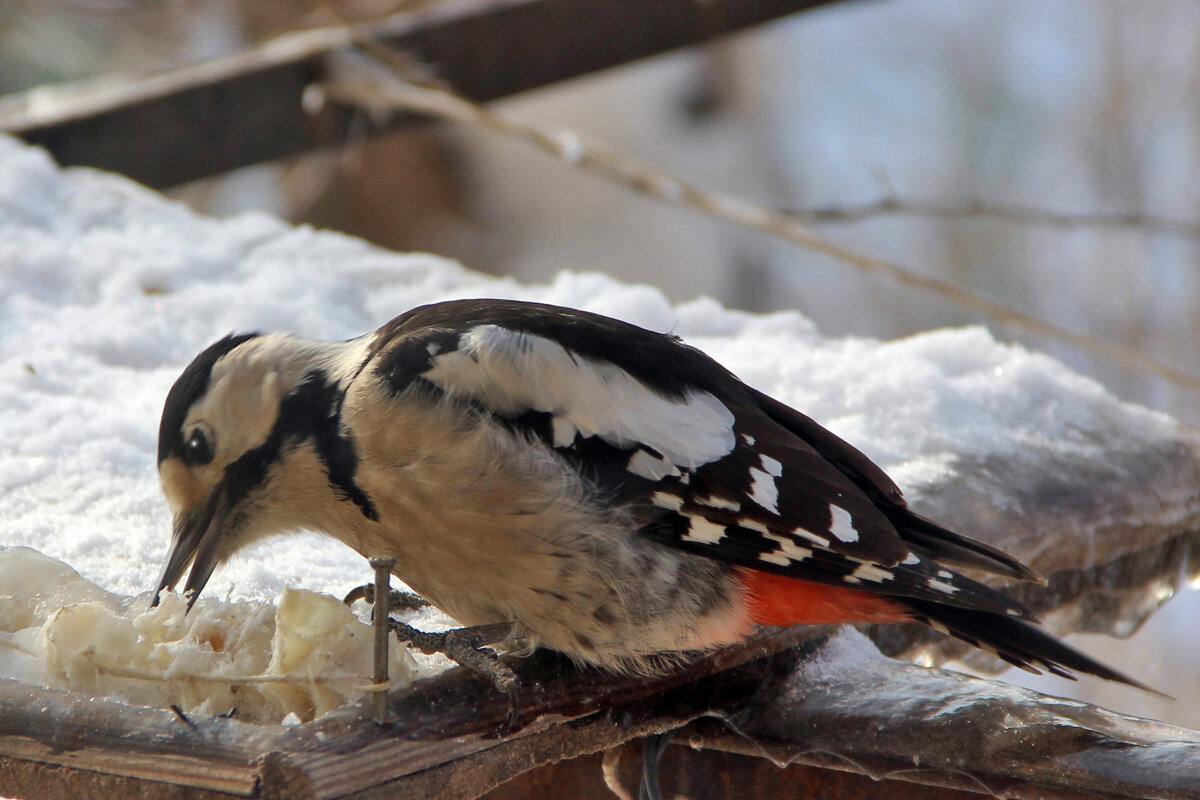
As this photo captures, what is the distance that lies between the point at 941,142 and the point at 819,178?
40.8 inches

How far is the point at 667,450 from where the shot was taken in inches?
69.5

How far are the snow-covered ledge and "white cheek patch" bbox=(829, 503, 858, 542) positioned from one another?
0.30m

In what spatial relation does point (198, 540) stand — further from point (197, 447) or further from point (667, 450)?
point (667, 450)

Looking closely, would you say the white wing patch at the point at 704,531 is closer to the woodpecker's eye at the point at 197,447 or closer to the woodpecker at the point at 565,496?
the woodpecker at the point at 565,496

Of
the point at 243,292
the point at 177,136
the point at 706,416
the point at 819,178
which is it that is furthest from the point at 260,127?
the point at 819,178

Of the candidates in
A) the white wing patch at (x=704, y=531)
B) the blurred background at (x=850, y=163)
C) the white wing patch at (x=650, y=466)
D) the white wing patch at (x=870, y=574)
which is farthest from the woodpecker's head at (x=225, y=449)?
the blurred background at (x=850, y=163)

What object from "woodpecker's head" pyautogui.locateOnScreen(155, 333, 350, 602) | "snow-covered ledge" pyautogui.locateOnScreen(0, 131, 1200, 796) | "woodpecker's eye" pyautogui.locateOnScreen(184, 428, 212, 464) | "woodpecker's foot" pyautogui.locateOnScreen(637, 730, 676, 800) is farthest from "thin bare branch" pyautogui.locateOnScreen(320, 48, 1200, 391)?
"woodpecker's eye" pyautogui.locateOnScreen(184, 428, 212, 464)

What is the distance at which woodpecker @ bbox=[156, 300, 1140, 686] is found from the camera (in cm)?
171

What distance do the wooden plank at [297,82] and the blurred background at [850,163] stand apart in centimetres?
196

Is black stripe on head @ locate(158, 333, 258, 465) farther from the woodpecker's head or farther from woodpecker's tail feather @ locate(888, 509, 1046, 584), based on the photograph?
woodpecker's tail feather @ locate(888, 509, 1046, 584)

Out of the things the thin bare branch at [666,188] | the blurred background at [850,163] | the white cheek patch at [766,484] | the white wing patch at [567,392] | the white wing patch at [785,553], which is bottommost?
the white wing patch at [785,553]

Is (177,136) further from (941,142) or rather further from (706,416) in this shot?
(941,142)

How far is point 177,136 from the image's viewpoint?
4.35 m

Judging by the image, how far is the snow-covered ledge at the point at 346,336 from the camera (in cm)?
225
